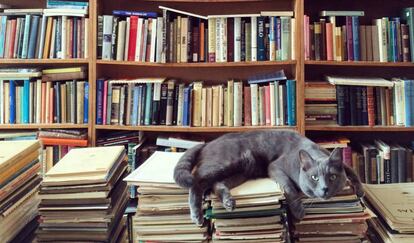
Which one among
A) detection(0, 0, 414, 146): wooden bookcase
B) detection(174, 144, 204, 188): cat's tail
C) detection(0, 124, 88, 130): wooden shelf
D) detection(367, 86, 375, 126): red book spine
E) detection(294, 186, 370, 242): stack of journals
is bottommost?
detection(294, 186, 370, 242): stack of journals

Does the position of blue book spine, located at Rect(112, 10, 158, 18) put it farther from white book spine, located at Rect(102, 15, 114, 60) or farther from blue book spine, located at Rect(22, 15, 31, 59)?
blue book spine, located at Rect(22, 15, 31, 59)

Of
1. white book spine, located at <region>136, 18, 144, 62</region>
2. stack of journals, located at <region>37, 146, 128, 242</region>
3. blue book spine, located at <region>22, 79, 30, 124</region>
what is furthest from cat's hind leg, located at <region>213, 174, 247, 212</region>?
blue book spine, located at <region>22, 79, 30, 124</region>

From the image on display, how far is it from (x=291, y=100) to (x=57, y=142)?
1345 millimetres

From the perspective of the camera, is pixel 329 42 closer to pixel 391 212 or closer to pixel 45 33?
pixel 391 212

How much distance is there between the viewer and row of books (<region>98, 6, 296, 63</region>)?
7.85 ft

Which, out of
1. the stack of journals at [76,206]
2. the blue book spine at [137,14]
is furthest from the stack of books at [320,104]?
the stack of journals at [76,206]

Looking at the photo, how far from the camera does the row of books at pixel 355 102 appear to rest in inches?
93.1

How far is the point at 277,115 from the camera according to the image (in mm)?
2408

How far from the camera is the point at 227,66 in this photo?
2.51m

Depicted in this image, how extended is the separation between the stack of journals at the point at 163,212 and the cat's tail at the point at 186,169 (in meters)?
0.02

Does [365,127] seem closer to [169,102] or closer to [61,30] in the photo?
[169,102]

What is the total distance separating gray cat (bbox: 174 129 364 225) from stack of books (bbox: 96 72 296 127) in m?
0.95

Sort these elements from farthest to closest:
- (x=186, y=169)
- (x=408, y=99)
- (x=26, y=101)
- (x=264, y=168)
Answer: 1. (x=26, y=101)
2. (x=408, y=99)
3. (x=264, y=168)
4. (x=186, y=169)

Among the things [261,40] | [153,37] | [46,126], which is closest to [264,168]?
[261,40]
